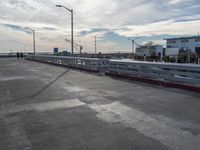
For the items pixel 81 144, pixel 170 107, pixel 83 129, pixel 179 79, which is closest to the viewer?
pixel 81 144

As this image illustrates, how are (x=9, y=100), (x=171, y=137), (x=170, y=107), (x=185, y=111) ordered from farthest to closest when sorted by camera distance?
(x=9, y=100)
(x=170, y=107)
(x=185, y=111)
(x=171, y=137)

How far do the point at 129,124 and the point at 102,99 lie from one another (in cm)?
310

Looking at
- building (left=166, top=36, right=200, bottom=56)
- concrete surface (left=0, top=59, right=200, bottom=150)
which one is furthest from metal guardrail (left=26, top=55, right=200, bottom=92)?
building (left=166, top=36, right=200, bottom=56)

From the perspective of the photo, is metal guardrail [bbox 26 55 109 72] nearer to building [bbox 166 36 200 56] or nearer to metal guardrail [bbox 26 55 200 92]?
metal guardrail [bbox 26 55 200 92]

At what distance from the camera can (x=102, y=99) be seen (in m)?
8.93

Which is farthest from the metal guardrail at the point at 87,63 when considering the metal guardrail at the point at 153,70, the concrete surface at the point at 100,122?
the concrete surface at the point at 100,122

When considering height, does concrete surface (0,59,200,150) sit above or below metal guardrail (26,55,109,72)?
below

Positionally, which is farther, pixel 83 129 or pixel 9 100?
pixel 9 100

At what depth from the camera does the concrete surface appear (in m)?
4.72

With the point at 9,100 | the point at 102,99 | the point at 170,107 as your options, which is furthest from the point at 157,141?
the point at 9,100

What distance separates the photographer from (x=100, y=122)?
20.0 feet

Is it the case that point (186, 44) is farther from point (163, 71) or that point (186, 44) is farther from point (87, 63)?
point (163, 71)

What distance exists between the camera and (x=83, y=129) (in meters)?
5.57

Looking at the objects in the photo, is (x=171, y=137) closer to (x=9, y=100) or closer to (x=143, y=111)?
(x=143, y=111)
